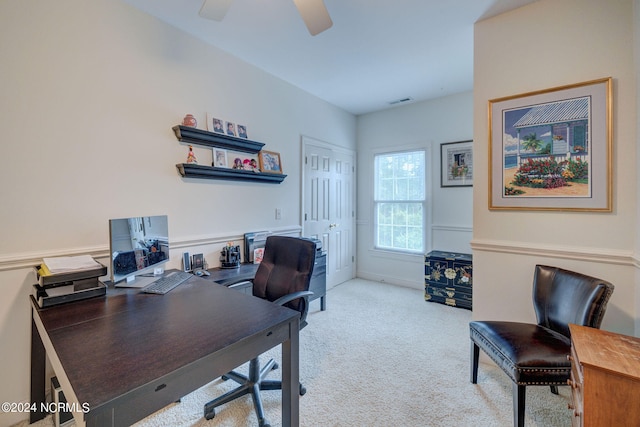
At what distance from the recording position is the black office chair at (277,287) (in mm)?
1713

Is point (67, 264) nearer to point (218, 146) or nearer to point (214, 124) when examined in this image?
point (218, 146)

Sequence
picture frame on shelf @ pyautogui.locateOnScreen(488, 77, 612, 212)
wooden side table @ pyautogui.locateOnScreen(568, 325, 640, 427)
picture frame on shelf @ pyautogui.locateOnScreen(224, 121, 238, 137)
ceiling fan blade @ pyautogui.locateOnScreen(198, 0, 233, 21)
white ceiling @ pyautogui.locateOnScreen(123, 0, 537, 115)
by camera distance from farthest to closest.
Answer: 1. picture frame on shelf @ pyautogui.locateOnScreen(224, 121, 238, 137)
2. white ceiling @ pyautogui.locateOnScreen(123, 0, 537, 115)
3. picture frame on shelf @ pyautogui.locateOnScreen(488, 77, 612, 212)
4. ceiling fan blade @ pyautogui.locateOnScreen(198, 0, 233, 21)
5. wooden side table @ pyautogui.locateOnScreen(568, 325, 640, 427)

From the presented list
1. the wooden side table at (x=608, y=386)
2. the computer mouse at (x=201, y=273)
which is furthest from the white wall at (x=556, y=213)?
the computer mouse at (x=201, y=273)

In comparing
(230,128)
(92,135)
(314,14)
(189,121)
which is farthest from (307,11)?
(92,135)

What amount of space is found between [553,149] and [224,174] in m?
2.68

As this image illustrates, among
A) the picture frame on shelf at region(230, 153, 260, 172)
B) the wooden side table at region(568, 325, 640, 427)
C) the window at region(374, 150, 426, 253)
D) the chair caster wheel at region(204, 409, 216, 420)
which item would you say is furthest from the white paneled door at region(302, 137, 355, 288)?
the wooden side table at region(568, 325, 640, 427)

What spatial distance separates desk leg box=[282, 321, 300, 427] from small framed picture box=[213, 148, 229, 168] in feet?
6.02

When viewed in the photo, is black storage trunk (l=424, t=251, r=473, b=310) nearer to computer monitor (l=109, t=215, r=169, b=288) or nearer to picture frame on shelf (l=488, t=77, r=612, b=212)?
picture frame on shelf (l=488, t=77, r=612, b=212)

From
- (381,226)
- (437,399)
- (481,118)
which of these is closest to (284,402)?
(437,399)

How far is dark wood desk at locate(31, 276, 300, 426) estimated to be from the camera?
82 cm

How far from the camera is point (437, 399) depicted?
1824mm

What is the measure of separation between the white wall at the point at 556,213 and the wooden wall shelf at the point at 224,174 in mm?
2030

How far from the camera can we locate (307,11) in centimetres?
157

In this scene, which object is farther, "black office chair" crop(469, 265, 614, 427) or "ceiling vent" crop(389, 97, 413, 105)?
"ceiling vent" crop(389, 97, 413, 105)
